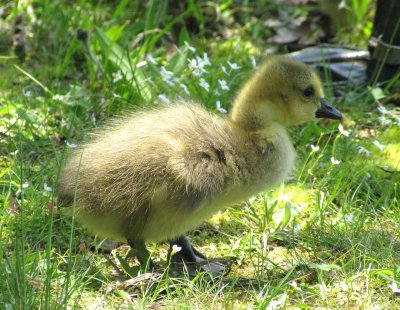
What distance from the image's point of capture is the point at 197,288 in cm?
286

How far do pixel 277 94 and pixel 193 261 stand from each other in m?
0.79

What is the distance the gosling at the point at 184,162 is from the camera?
284 cm

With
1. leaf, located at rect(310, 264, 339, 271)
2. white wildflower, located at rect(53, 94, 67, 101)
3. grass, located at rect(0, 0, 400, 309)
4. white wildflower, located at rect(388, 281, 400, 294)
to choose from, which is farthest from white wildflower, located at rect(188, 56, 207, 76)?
white wildflower, located at rect(388, 281, 400, 294)

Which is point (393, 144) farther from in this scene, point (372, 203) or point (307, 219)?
point (307, 219)

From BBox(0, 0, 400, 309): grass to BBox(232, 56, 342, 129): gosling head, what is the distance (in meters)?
0.36

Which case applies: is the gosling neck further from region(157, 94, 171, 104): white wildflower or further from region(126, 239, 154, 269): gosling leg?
region(126, 239, 154, 269): gosling leg

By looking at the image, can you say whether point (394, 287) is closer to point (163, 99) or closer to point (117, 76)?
point (163, 99)

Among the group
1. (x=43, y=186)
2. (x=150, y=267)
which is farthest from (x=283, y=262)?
(x=43, y=186)

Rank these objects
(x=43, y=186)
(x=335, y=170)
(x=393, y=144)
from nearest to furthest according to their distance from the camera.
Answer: (x=43, y=186)
(x=335, y=170)
(x=393, y=144)

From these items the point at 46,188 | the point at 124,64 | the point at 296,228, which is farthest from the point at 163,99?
the point at 296,228

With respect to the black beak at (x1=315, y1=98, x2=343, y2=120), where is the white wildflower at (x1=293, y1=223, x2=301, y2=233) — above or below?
below

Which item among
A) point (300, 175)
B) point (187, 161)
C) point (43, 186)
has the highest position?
point (187, 161)

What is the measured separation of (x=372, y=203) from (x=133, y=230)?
129 cm

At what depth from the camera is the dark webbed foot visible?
304 centimetres
